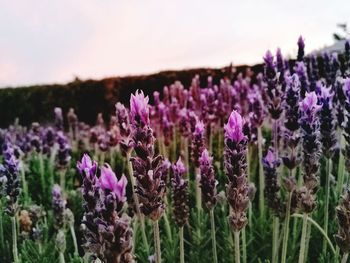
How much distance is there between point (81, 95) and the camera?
18.7 m

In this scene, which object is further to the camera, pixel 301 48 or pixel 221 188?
pixel 221 188

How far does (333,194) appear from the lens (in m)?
4.95

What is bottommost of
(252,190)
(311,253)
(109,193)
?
(311,253)

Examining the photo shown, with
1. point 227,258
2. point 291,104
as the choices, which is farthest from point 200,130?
point 227,258

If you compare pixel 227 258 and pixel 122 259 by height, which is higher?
pixel 122 259

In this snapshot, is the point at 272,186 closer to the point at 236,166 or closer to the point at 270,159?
the point at 270,159

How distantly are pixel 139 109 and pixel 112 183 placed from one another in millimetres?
465

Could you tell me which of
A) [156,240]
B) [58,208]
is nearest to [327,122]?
[156,240]

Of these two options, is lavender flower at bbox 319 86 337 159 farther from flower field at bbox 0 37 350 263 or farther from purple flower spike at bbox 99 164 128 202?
purple flower spike at bbox 99 164 128 202

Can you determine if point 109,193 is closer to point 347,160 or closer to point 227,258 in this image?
point 347,160

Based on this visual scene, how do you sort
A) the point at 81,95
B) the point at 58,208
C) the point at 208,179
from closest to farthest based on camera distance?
the point at 208,179
the point at 58,208
the point at 81,95

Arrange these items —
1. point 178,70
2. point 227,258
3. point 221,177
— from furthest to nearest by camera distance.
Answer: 1. point 178,70
2. point 221,177
3. point 227,258

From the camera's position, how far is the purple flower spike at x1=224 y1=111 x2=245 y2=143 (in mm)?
2311

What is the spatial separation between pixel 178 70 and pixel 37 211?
13403 millimetres
